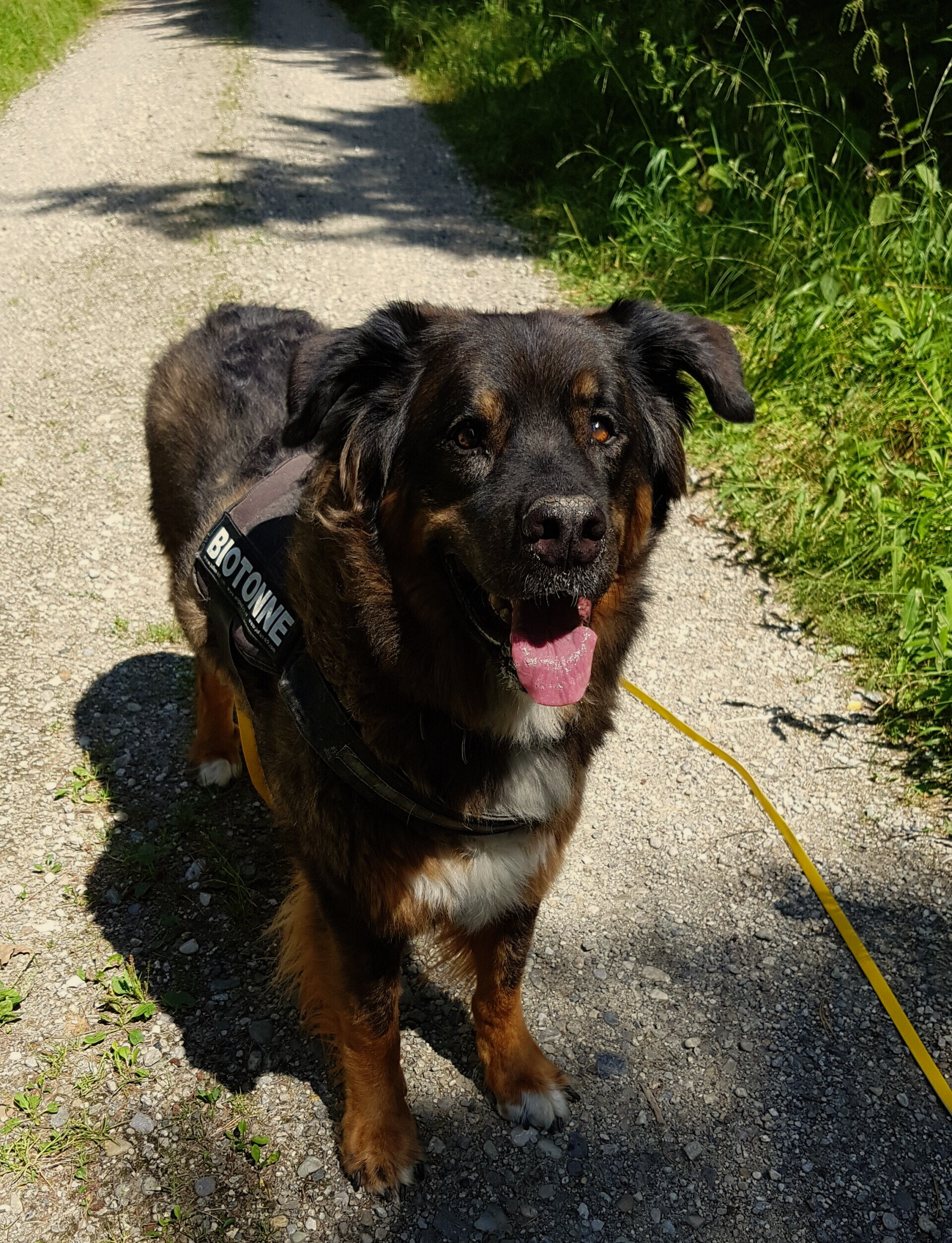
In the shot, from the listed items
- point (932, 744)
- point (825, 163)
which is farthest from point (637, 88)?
point (932, 744)

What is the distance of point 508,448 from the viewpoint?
2.30m

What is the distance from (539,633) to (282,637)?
721 millimetres

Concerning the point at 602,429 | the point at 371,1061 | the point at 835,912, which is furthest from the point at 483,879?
the point at 835,912

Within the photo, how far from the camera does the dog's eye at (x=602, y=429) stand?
2387mm

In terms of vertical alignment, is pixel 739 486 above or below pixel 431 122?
below

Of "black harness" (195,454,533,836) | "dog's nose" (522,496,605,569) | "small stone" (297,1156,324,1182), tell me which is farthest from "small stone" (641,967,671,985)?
"dog's nose" (522,496,605,569)

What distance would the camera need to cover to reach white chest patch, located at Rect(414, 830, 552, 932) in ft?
7.88

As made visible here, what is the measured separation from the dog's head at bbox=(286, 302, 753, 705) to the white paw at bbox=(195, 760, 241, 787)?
1.67 m

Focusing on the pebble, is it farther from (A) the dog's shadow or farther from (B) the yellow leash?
(B) the yellow leash

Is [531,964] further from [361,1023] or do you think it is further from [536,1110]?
[361,1023]

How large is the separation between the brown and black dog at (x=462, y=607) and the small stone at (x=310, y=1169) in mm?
85

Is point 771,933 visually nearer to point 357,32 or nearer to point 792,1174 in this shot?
point 792,1174

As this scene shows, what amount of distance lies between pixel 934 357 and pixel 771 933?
325 cm

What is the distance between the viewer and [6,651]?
433 centimetres
